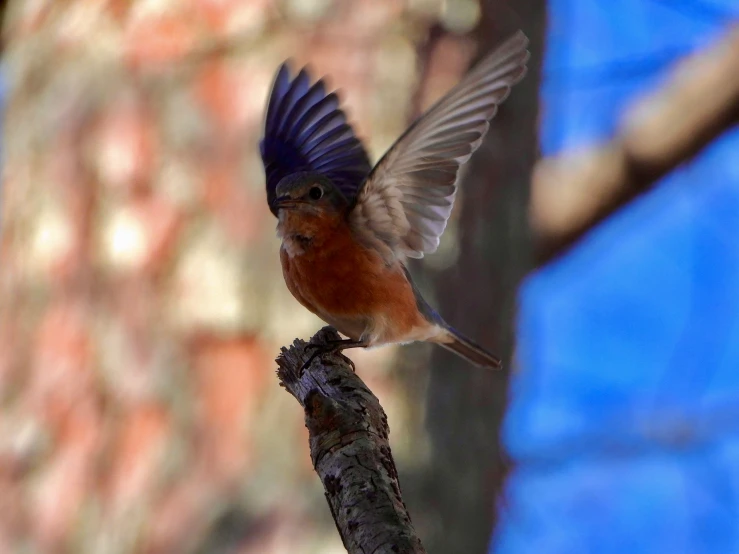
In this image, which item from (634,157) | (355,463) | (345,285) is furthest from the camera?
(634,157)

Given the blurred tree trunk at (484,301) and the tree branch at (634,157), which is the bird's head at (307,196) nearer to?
the blurred tree trunk at (484,301)

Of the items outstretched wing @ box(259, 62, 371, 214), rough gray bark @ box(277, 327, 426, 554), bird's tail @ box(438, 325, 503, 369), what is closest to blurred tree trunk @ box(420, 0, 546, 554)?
bird's tail @ box(438, 325, 503, 369)

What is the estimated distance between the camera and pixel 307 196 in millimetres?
3010

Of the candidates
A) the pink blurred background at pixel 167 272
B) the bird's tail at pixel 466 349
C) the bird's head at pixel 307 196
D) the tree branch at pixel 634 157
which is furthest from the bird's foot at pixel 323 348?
the tree branch at pixel 634 157

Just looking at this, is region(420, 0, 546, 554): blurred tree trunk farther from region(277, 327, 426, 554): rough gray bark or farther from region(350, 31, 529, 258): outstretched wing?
region(277, 327, 426, 554): rough gray bark

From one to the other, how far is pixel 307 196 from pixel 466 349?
73 cm

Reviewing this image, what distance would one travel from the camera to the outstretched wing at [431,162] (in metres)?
2.52

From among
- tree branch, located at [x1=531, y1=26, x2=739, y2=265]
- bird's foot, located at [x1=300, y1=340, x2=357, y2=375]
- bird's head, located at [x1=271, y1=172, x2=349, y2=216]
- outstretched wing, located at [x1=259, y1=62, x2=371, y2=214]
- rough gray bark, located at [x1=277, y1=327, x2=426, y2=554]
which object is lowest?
rough gray bark, located at [x1=277, y1=327, x2=426, y2=554]

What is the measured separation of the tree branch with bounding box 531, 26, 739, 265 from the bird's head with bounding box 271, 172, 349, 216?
0.87m

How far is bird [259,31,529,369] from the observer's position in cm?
273

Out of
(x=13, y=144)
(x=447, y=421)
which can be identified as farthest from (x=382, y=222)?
(x=13, y=144)

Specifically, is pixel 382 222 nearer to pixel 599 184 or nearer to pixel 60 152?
pixel 599 184

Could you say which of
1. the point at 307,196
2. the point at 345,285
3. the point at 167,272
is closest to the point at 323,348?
the point at 345,285

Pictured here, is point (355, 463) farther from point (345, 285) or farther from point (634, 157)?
point (634, 157)
